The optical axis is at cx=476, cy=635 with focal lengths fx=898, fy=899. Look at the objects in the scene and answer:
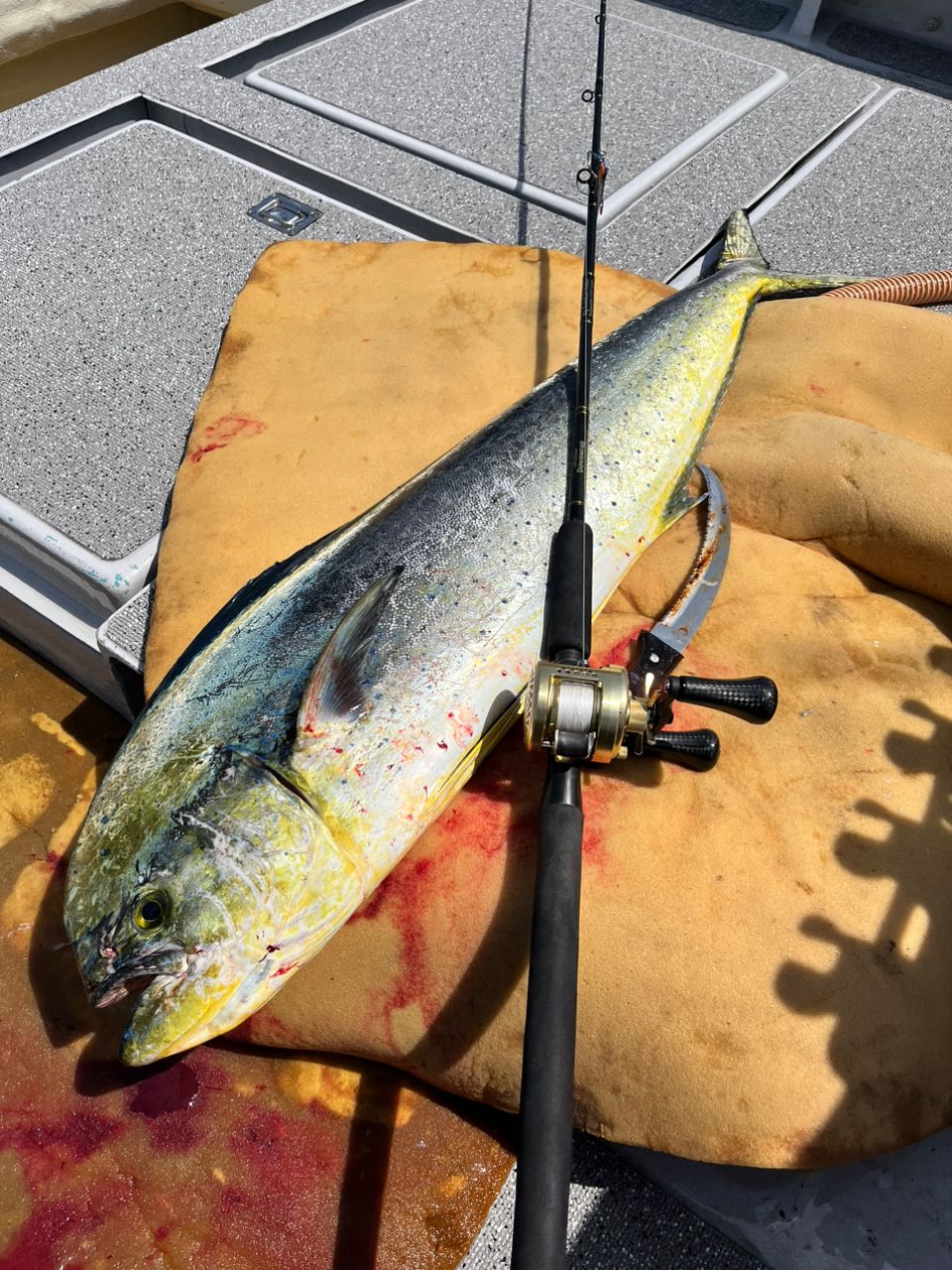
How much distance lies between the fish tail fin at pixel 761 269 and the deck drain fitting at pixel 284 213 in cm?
143

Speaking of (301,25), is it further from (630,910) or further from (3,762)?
(630,910)

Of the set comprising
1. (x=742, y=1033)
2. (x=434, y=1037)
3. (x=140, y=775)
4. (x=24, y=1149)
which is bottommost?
(x=24, y=1149)

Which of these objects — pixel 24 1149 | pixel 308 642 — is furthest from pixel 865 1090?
pixel 24 1149

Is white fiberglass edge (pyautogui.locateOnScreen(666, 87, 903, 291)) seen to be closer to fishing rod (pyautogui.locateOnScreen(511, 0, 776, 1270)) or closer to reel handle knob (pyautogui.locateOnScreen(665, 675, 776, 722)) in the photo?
fishing rod (pyautogui.locateOnScreen(511, 0, 776, 1270))

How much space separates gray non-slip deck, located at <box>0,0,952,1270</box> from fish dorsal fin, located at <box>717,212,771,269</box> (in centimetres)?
20

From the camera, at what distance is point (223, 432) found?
2.40 m

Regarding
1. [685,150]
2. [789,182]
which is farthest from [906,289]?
[685,150]

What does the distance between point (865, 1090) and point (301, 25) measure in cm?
458

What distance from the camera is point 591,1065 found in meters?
1.57

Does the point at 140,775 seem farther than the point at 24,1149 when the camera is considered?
No

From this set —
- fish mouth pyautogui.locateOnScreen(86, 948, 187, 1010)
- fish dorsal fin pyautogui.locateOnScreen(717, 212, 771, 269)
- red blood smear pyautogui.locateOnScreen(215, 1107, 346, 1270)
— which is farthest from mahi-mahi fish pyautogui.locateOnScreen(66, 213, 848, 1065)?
fish dorsal fin pyautogui.locateOnScreen(717, 212, 771, 269)

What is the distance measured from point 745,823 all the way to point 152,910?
1.06 m

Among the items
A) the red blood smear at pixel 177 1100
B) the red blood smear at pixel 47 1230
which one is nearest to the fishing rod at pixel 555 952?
the red blood smear at pixel 177 1100

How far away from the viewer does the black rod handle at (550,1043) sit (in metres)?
1.05
